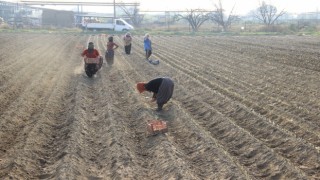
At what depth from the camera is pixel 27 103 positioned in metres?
11.6

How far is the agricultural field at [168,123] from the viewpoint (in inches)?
282

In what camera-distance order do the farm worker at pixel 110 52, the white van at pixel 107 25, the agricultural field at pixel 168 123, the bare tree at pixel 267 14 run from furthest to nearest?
the bare tree at pixel 267 14 → the white van at pixel 107 25 → the farm worker at pixel 110 52 → the agricultural field at pixel 168 123

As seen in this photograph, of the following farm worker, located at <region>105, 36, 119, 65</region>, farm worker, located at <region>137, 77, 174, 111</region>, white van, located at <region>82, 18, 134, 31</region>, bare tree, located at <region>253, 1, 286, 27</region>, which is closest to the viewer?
farm worker, located at <region>137, 77, 174, 111</region>

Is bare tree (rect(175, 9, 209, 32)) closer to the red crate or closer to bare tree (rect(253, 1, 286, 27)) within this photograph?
bare tree (rect(253, 1, 286, 27))

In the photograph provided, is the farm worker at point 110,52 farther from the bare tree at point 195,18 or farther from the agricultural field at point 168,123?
the bare tree at point 195,18

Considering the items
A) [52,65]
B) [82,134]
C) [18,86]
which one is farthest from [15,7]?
[82,134]

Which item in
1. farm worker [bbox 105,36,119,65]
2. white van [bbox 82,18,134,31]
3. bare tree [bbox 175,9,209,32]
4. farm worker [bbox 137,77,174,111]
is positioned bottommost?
farm worker [bbox 137,77,174,111]

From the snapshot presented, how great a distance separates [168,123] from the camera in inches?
396

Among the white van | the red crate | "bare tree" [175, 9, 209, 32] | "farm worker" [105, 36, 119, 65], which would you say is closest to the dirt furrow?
the red crate

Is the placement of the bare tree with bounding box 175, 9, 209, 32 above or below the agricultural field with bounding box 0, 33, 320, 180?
above

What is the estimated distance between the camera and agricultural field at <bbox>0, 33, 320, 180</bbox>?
23.5 ft

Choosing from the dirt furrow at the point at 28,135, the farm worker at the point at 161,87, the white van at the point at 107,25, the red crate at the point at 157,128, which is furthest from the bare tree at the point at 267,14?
the red crate at the point at 157,128

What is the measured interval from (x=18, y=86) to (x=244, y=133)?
7.72 meters

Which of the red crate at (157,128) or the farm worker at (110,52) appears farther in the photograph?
the farm worker at (110,52)
